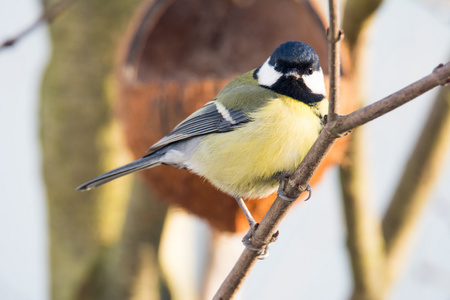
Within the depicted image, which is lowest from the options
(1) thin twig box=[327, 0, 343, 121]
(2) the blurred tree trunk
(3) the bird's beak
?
(1) thin twig box=[327, 0, 343, 121]

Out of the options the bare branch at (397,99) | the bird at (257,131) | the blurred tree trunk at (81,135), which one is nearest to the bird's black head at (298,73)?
the bird at (257,131)

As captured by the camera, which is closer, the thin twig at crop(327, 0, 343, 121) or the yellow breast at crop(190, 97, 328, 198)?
the thin twig at crop(327, 0, 343, 121)

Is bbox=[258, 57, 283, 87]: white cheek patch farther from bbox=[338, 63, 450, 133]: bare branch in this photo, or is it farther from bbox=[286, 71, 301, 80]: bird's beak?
bbox=[338, 63, 450, 133]: bare branch

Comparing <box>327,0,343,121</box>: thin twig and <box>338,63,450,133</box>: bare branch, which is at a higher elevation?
Answer: <box>327,0,343,121</box>: thin twig

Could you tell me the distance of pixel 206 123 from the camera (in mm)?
1438

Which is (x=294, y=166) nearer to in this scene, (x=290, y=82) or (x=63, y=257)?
(x=290, y=82)

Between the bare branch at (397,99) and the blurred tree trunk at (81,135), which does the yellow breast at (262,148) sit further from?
the blurred tree trunk at (81,135)

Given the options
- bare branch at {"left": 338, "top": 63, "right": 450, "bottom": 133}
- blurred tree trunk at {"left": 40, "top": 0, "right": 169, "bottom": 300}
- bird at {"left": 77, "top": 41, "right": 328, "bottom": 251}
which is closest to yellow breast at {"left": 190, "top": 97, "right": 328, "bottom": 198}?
bird at {"left": 77, "top": 41, "right": 328, "bottom": 251}

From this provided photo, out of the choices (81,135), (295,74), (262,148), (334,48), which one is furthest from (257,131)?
(81,135)

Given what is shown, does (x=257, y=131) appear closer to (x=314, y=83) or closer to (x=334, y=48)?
(x=314, y=83)

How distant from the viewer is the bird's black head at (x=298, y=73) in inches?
52.5

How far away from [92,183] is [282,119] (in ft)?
1.59

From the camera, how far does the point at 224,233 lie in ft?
6.12

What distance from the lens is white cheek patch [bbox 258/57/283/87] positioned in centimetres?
139
